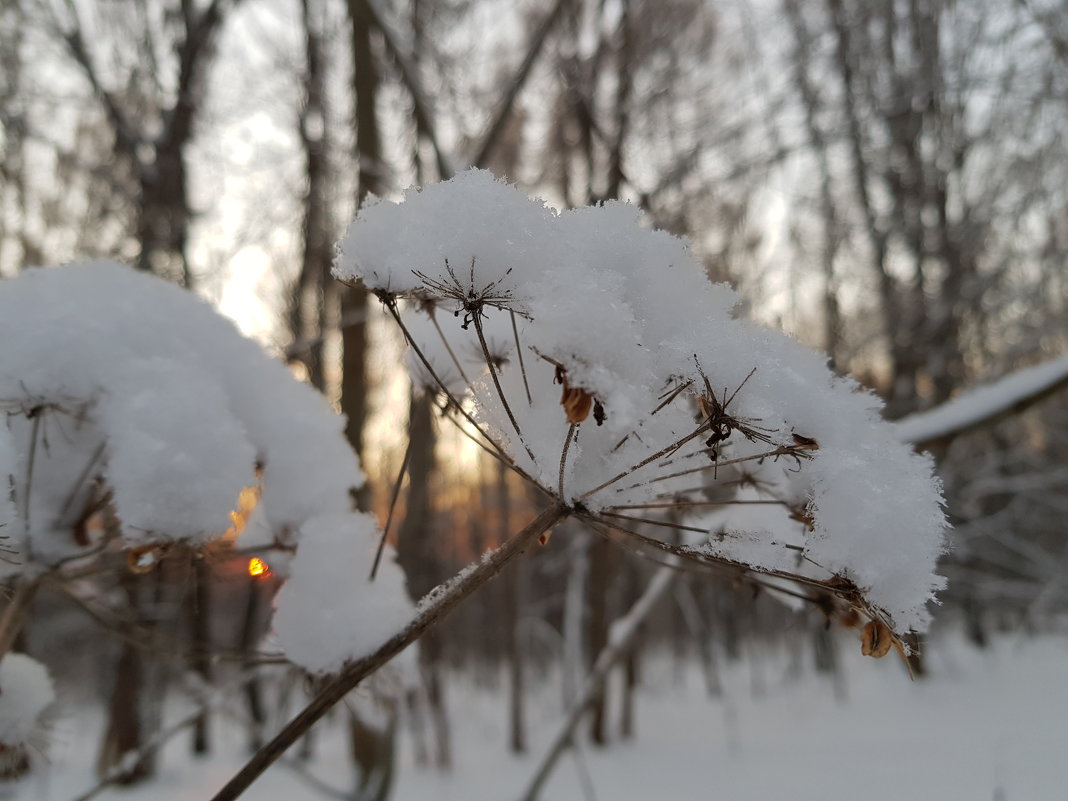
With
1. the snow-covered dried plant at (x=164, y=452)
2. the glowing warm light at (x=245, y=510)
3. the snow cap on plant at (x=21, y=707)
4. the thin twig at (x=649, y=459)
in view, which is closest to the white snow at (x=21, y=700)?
the snow cap on plant at (x=21, y=707)

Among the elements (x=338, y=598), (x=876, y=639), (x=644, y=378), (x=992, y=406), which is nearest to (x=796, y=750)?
(x=992, y=406)

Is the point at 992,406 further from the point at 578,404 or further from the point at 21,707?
the point at 21,707

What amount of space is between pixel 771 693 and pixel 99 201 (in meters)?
12.4

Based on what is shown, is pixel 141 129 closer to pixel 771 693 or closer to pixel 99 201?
pixel 99 201

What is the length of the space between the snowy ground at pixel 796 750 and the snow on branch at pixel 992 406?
92cm

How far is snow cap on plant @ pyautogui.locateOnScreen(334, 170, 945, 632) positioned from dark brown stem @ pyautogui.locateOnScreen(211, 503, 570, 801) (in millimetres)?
78

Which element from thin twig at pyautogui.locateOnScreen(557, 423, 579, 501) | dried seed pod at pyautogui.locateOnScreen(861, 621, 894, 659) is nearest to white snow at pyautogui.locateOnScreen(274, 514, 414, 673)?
thin twig at pyautogui.locateOnScreen(557, 423, 579, 501)

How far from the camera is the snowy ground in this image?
3.31 meters

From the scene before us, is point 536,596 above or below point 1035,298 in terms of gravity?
below

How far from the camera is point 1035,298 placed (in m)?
6.21

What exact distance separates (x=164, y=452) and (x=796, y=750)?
6224mm

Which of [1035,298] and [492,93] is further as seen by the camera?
[1035,298]

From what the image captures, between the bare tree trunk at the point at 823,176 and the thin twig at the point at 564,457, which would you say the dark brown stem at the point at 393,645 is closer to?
the thin twig at the point at 564,457

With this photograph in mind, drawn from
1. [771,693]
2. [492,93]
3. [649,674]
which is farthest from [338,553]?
[649,674]
